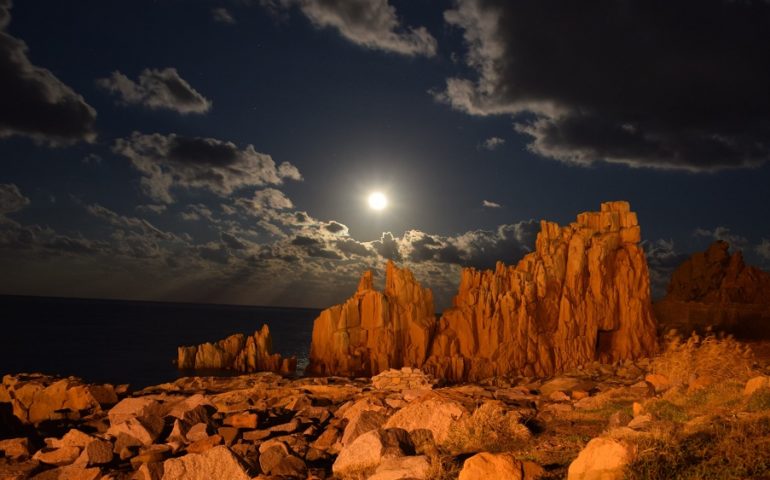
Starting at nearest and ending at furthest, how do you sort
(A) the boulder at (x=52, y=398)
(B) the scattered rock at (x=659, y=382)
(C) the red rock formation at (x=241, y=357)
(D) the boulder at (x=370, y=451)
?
(D) the boulder at (x=370, y=451) → (B) the scattered rock at (x=659, y=382) → (A) the boulder at (x=52, y=398) → (C) the red rock formation at (x=241, y=357)

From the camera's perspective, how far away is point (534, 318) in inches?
1480

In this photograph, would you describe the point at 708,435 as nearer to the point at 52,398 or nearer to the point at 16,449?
the point at 16,449

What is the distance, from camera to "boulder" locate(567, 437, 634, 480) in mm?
6824

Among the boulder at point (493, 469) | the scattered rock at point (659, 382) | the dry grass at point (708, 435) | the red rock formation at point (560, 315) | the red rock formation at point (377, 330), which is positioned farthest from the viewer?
the red rock formation at point (377, 330)

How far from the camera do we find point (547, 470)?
28.1 feet

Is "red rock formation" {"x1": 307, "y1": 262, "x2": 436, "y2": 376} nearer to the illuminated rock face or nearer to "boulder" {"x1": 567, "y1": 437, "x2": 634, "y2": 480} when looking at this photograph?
the illuminated rock face

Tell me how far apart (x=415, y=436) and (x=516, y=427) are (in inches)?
106

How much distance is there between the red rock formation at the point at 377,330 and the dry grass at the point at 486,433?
28.1m

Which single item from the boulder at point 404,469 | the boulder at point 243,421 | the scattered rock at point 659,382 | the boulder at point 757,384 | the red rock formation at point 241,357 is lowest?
the red rock formation at point 241,357

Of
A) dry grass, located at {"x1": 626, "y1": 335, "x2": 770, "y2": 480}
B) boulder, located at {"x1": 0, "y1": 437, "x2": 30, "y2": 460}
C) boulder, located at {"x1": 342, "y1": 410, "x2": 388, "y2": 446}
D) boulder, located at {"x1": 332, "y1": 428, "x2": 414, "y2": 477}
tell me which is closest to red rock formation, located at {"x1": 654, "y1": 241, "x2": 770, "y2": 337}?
dry grass, located at {"x1": 626, "y1": 335, "x2": 770, "y2": 480}

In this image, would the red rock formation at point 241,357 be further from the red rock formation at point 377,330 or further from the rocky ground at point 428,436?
the rocky ground at point 428,436

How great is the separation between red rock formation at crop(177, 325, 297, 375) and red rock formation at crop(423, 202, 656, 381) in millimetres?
21786

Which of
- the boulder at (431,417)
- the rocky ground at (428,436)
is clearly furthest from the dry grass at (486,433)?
the boulder at (431,417)

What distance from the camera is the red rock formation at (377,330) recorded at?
41.0 meters
